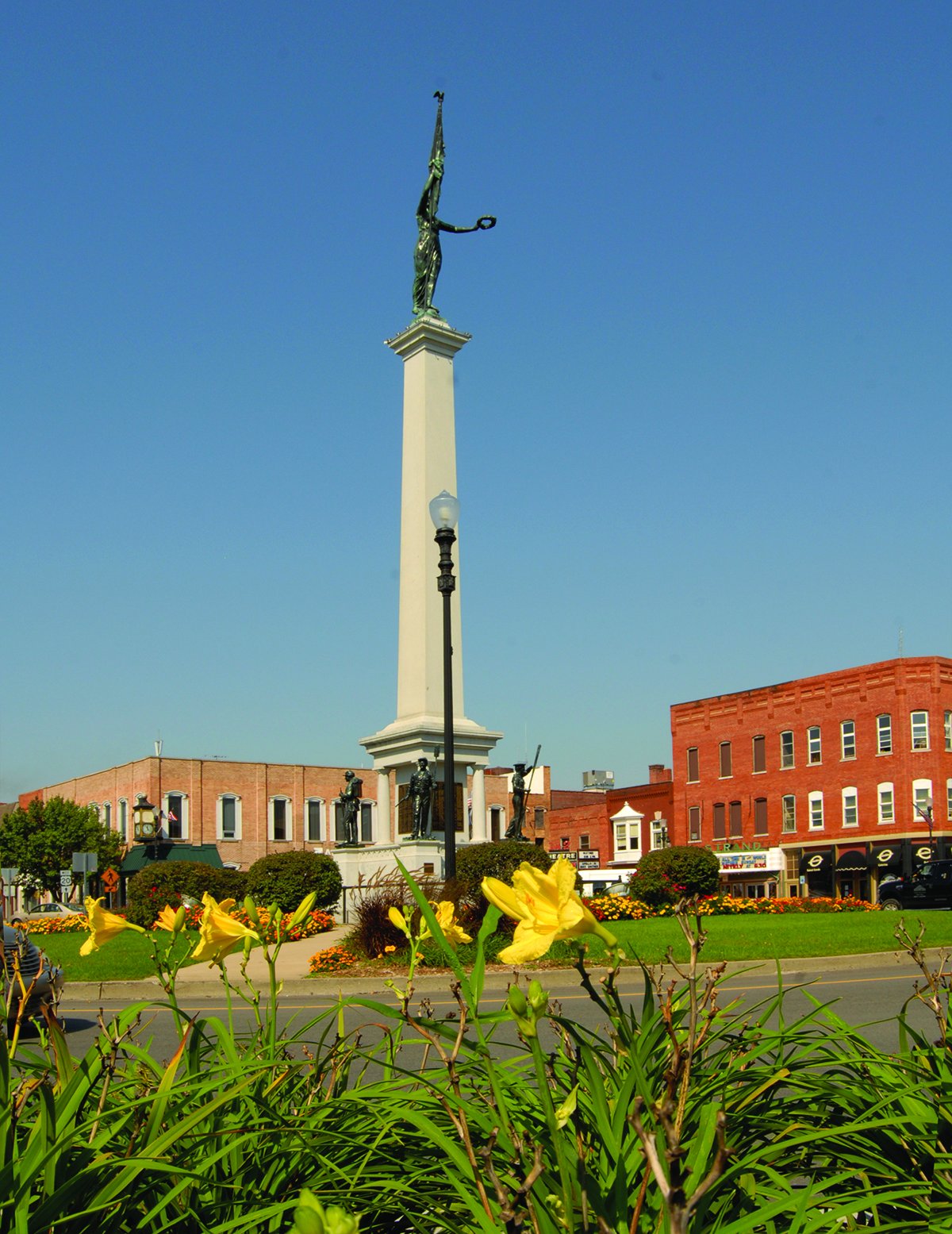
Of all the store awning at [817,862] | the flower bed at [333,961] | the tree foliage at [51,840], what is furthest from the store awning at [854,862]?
the flower bed at [333,961]

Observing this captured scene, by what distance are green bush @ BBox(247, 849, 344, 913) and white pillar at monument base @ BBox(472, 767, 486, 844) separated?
5575 mm

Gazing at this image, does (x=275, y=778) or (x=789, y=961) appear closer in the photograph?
(x=789, y=961)

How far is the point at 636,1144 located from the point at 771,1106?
1018 millimetres

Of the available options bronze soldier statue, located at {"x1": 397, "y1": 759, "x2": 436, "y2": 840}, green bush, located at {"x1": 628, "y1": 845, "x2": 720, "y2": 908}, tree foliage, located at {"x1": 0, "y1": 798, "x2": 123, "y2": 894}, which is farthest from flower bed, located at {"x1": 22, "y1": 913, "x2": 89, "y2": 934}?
tree foliage, located at {"x1": 0, "y1": 798, "x2": 123, "y2": 894}

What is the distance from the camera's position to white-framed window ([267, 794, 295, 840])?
236 ft

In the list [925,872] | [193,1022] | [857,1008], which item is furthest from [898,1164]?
[925,872]

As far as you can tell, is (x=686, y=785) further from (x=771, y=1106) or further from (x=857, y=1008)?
(x=771, y=1106)

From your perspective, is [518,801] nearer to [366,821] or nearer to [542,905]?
[542,905]

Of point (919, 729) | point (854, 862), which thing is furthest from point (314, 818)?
point (919, 729)

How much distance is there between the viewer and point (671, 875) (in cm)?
2959

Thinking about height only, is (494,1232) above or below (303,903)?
below

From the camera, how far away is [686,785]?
63938 millimetres

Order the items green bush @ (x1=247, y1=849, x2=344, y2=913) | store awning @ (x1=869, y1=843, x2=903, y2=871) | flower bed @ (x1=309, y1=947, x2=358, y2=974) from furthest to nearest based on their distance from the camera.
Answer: store awning @ (x1=869, y1=843, x2=903, y2=871), green bush @ (x1=247, y1=849, x2=344, y2=913), flower bed @ (x1=309, y1=947, x2=358, y2=974)

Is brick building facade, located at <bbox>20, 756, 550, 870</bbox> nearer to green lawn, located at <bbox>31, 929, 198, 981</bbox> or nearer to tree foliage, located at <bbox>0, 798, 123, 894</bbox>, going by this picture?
tree foliage, located at <bbox>0, 798, 123, 894</bbox>
